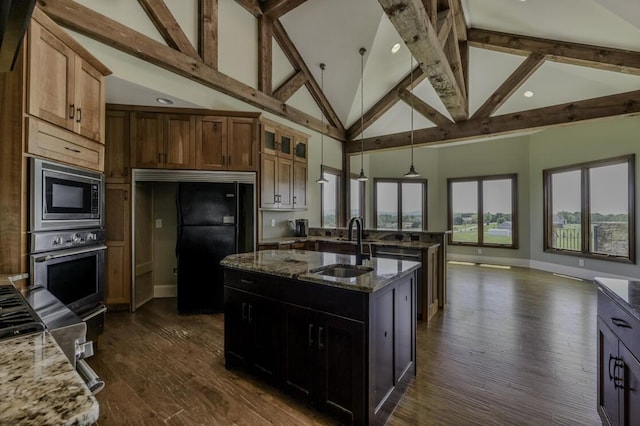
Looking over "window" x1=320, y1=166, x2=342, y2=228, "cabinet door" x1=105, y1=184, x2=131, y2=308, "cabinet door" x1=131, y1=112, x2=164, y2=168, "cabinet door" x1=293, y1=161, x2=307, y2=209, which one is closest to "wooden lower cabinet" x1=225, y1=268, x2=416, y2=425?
"cabinet door" x1=105, y1=184, x2=131, y2=308

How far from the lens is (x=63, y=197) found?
2.24 metres

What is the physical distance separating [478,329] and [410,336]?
5.16 feet

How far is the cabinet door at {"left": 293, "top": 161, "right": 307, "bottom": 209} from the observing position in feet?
16.6

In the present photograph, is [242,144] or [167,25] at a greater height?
[167,25]

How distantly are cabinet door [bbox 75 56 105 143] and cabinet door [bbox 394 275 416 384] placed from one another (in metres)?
2.89

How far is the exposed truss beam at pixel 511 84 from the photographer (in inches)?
184

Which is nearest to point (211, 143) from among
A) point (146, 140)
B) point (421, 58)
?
point (146, 140)

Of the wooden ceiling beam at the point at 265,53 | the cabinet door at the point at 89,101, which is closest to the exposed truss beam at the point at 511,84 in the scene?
the wooden ceiling beam at the point at 265,53

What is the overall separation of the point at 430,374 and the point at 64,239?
10.2 feet

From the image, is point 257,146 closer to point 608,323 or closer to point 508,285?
point 608,323

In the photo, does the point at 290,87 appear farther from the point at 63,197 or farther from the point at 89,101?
the point at 63,197

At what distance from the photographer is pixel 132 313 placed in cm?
369

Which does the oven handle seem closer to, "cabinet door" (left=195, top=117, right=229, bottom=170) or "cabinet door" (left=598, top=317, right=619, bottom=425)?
"cabinet door" (left=195, top=117, right=229, bottom=170)

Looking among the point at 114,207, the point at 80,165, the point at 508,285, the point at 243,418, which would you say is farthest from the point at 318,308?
the point at 508,285
